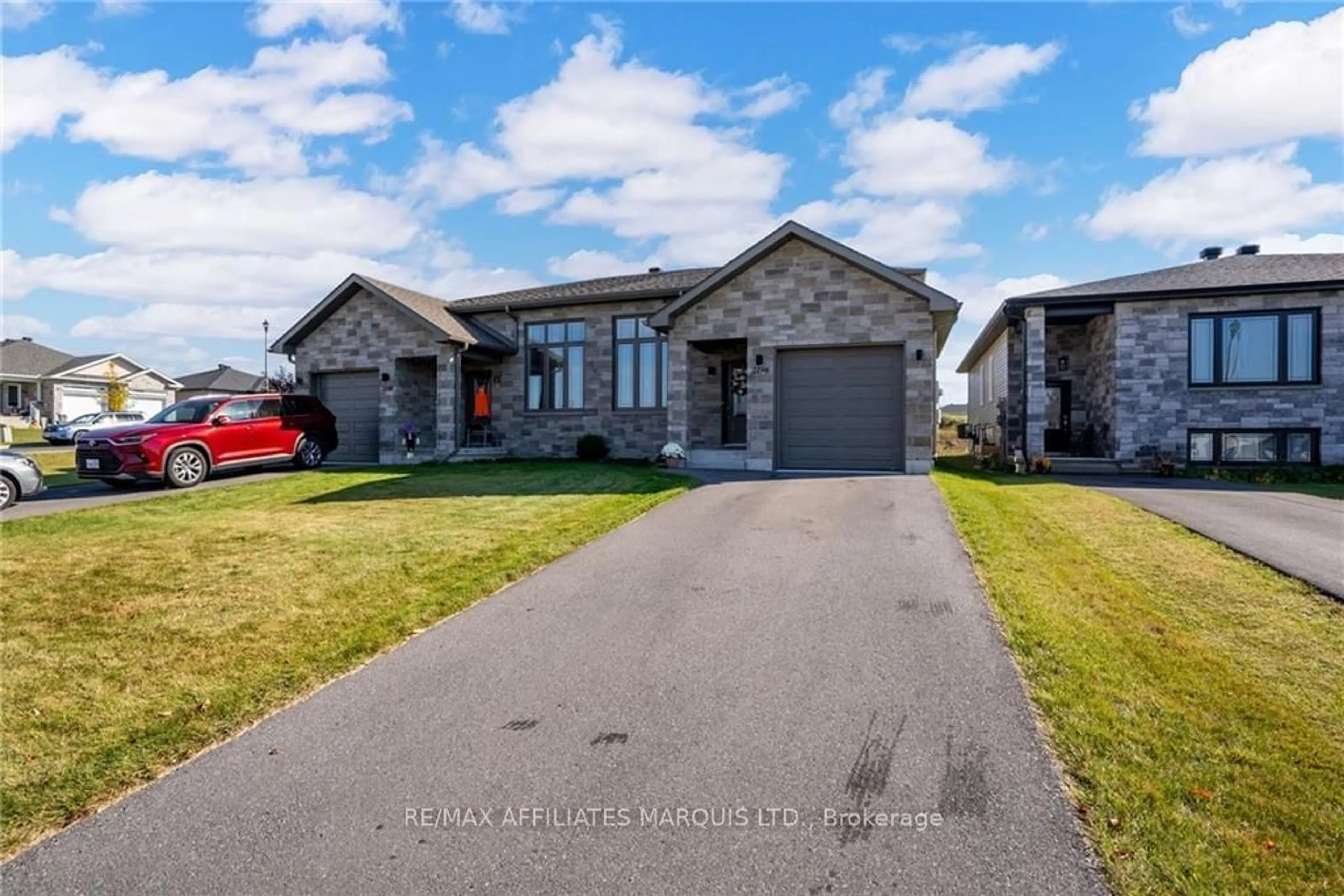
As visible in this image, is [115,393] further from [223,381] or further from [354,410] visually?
[354,410]

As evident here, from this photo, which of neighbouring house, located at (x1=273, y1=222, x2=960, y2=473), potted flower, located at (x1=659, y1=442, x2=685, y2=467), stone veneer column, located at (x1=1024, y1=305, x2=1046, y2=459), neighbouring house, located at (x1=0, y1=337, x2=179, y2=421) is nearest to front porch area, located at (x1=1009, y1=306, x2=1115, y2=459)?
stone veneer column, located at (x1=1024, y1=305, x2=1046, y2=459)

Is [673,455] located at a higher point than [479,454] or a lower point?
higher

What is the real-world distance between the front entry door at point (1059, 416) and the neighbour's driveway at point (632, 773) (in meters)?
17.5

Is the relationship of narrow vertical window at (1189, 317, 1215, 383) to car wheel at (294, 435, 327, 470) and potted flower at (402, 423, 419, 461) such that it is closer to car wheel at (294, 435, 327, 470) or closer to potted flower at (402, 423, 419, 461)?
potted flower at (402, 423, 419, 461)

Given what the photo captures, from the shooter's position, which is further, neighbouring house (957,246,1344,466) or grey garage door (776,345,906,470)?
neighbouring house (957,246,1344,466)

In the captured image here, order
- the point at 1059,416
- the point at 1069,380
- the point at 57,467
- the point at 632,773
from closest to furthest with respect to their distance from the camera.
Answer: the point at 632,773 → the point at 57,467 → the point at 1069,380 → the point at 1059,416

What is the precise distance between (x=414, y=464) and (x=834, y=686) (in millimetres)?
15033

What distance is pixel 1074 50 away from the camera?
412 inches

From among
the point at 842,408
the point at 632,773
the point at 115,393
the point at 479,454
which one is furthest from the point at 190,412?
the point at 115,393

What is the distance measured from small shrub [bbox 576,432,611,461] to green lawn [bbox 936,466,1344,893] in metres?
11.4

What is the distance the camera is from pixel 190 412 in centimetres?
1380

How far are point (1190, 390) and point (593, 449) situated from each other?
46.0 feet

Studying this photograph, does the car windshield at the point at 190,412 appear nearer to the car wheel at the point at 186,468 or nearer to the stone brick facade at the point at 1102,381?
the car wheel at the point at 186,468

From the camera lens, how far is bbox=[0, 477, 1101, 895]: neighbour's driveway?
245 cm
